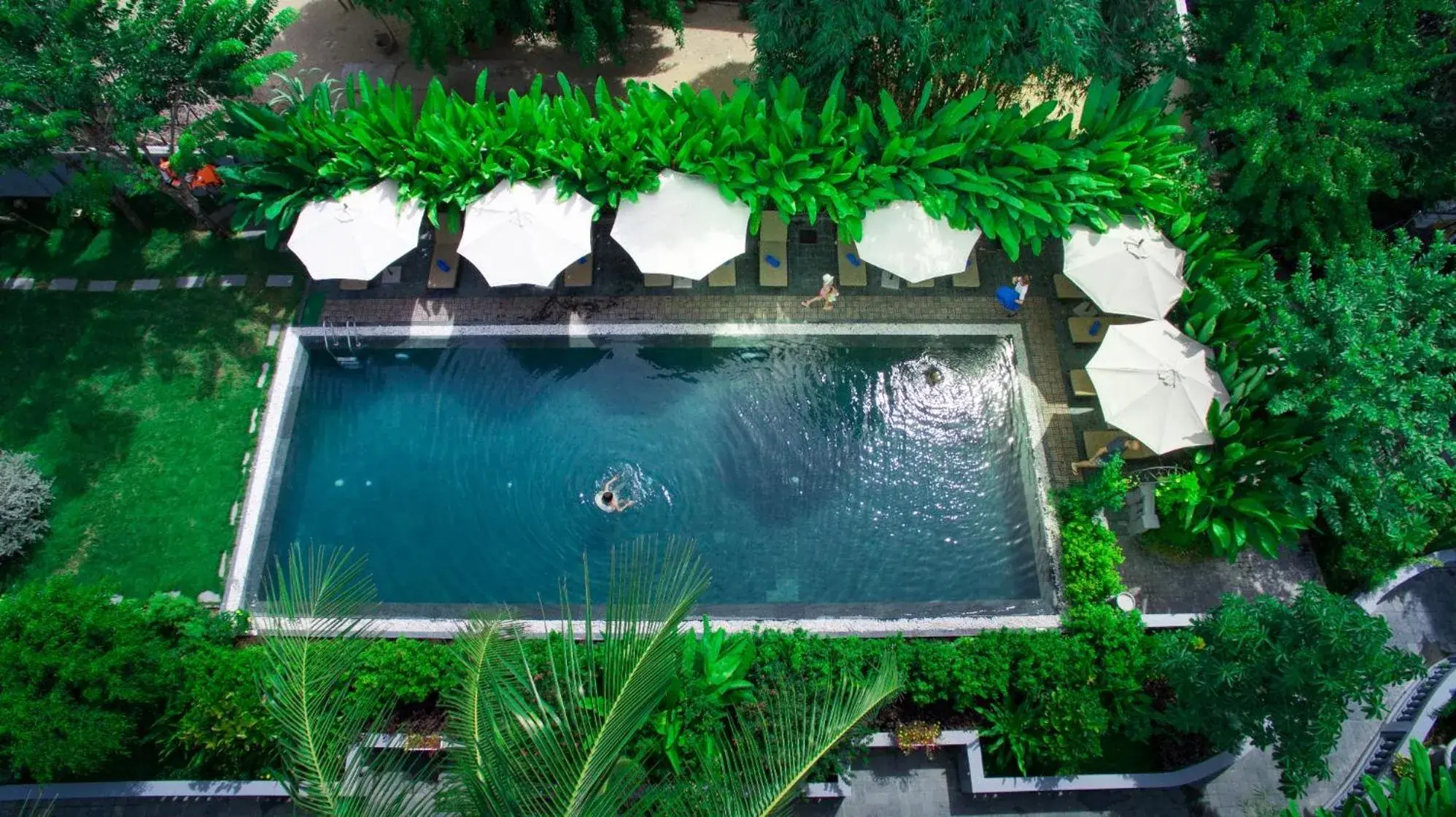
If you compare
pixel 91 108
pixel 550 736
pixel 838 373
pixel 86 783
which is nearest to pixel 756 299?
pixel 838 373

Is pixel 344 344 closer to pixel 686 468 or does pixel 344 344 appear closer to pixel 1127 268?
pixel 686 468

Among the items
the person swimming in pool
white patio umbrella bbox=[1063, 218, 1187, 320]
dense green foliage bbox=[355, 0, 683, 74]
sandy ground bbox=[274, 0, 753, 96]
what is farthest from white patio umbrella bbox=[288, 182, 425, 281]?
white patio umbrella bbox=[1063, 218, 1187, 320]

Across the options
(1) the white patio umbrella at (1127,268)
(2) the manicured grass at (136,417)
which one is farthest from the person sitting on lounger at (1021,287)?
(2) the manicured grass at (136,417)

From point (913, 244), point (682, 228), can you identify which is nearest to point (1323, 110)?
point (913, 244)

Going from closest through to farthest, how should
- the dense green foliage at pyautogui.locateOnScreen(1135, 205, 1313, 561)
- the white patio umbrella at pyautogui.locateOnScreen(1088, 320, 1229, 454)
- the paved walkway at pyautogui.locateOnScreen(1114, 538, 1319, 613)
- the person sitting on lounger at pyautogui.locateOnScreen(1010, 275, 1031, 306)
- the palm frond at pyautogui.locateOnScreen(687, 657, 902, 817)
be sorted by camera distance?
the palm frond at pyautogui.locateOnScreen(687, 657, 902, 817) → the dense green foliage at pyautogui.locateOnScreen(1135, 205, 1313, 561) → the white patio umbrella at pyautogui.locateOnScreen(1088, 320, 1229, 454) → the paved walkway at pyautogui.locateOnScreen(1114, 538, 1319, 613) → the person sitting on lounger at pyautogui.locateOnScreen(1010, 275, 1031, 306)

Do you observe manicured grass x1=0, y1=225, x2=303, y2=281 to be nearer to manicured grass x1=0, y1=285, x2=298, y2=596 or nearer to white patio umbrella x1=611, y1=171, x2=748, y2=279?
manicured grass x1=0, y1=285, x2=298, y2=596

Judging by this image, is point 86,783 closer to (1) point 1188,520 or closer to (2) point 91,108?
(2) point 91,108

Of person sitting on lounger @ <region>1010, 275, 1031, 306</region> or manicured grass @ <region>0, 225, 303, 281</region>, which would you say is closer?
person sitting on lounger @ <region>1010, 275, 1031, 306</region>
